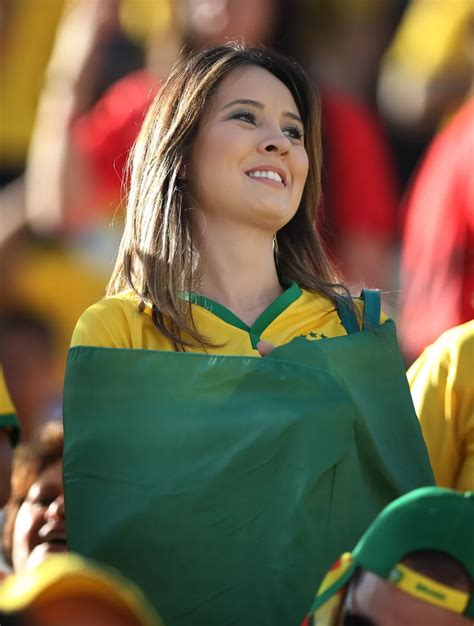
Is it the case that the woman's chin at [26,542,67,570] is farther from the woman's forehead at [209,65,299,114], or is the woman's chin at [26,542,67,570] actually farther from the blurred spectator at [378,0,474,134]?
the blurred spectator at [378,0,474,134]

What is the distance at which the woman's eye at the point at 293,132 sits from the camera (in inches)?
131

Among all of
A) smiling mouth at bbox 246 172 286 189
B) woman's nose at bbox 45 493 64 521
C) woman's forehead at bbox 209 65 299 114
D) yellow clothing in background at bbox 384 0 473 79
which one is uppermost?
yellow clothing in background at bbox 384 0 473 79

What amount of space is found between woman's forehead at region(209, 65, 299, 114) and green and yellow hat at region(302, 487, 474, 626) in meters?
1.24

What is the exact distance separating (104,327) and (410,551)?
3.08ft

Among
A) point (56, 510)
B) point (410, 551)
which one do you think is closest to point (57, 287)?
point (56, 510)

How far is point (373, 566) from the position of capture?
234cm

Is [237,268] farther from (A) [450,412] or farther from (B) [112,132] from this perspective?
(B) [112,132]

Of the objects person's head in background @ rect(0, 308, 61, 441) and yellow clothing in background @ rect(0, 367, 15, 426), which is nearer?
yellow clothing in background @ rect(0, 367, 15, 426)

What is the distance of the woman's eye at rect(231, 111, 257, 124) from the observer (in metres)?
3.27

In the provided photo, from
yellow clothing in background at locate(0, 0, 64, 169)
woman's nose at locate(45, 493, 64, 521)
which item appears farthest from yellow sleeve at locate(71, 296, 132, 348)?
yellow clothing in background at locate(0, 0, 64, 169)

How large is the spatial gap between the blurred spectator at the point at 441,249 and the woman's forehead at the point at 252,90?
2.99 feet

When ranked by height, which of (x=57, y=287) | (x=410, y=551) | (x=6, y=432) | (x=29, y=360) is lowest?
(x=29, y=360)

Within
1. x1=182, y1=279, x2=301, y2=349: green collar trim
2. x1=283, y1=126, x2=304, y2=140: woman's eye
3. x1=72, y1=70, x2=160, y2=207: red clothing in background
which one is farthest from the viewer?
x1=72, y1=70, x2=160, y2=207: red clothing in background

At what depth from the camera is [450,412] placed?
10.6 feet
